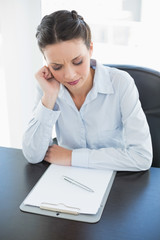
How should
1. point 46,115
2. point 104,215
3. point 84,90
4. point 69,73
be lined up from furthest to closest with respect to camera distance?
point 84,90
point 46,115
point 69,73
point 104,215

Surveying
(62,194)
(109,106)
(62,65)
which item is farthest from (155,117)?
(62,194)

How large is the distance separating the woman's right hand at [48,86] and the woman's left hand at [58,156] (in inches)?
A: 7.4

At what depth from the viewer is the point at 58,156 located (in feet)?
4.23

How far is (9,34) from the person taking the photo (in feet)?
7.49

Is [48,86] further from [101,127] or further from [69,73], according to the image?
[101,127]

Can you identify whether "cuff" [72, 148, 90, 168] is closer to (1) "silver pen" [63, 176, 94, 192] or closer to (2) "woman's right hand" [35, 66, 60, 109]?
(1) "silver pen" [63, 176, 94, 192]

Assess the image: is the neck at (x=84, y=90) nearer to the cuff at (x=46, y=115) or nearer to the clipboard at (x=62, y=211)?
the cuff at (x=46, y=115)

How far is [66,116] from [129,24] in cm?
97

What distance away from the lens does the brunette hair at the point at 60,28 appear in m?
1.19

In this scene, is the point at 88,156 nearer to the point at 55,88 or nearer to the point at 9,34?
the point at 55,88

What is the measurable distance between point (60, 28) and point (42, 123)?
1.29ft

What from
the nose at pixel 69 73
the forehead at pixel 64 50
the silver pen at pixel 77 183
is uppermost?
the forehead at pixel 64 50

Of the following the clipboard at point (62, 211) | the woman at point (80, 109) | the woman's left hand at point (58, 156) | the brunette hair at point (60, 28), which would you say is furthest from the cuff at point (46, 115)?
the clipboard at point (62, 211)

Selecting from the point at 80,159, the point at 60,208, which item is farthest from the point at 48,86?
the point at 60,208
